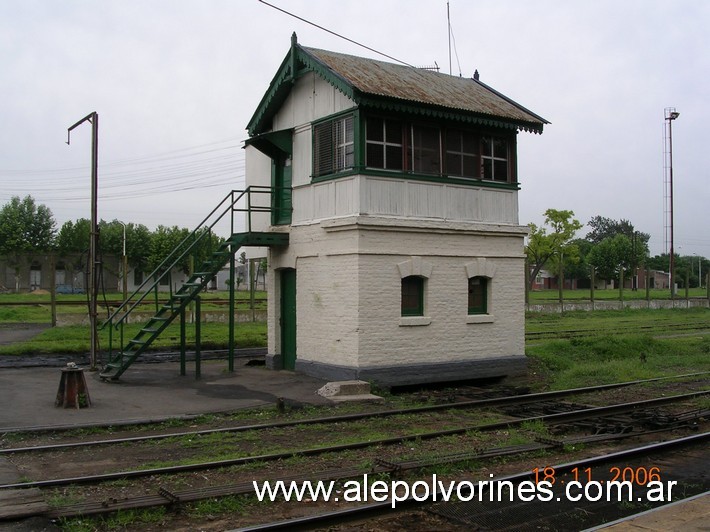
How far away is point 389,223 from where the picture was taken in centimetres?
1560

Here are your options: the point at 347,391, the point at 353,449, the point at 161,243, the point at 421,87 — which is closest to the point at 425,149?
the point at 421,87

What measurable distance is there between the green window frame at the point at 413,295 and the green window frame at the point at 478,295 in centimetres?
153

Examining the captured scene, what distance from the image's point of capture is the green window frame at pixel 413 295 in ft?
53.4

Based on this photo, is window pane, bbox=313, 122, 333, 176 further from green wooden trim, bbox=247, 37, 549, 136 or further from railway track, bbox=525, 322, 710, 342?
railway track, bbox=525, 322, 710, 342

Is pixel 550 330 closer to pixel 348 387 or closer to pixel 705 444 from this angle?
pixel 348 387

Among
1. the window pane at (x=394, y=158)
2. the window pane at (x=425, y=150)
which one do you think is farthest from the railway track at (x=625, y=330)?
the window pane at (x=394, y=158)

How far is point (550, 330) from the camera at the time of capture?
1224 inches

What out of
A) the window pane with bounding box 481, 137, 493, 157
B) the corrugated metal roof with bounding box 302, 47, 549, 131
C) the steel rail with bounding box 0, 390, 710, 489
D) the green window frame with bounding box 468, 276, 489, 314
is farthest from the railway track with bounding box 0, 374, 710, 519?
the corrugated metal roof with bounding box 302, 47, 549, 131

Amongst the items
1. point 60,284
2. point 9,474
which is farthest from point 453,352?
point 60,284

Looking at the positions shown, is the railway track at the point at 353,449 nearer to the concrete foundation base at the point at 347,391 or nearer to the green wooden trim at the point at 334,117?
the concrete foundation base at the point at 347,391

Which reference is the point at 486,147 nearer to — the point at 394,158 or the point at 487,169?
the point at 487,169

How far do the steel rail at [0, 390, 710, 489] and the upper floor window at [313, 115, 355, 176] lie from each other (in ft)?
22.2

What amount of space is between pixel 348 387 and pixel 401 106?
6099mm

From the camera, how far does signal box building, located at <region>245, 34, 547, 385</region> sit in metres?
15.5
